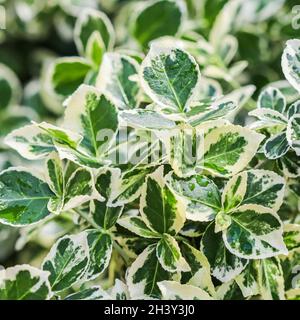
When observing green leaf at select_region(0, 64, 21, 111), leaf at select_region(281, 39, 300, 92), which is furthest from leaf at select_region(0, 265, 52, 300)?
green leaf at select_region(0, 64, 21, 111)

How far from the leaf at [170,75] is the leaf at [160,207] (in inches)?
3.4

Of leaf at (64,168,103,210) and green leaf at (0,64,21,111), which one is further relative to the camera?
green leaf at (0,64,21,111)

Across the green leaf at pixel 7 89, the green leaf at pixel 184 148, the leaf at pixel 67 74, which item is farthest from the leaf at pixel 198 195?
the green leaf at pixel 7 89

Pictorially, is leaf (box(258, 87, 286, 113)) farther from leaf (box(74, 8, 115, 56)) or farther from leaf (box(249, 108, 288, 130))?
leaf (box(74, 8, 115, 56))

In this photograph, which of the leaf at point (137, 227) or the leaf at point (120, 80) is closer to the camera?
the leaf at point (137, 227)

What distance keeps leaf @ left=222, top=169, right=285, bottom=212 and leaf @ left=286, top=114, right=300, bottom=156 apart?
0.13ft

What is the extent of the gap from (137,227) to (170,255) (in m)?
0.05

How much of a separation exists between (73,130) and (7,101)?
60 centimetres

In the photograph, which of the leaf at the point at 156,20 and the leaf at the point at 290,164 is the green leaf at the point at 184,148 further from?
the leaf at the point at 156,20

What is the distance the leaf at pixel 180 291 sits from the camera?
0.72 metres

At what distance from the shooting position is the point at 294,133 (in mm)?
722

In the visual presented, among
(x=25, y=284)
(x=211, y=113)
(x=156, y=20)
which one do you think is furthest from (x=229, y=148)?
(x=156, y=20)

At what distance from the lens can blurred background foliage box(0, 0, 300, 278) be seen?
111 centimetres

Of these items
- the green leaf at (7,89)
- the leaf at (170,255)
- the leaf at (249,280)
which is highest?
the leaf at (170,255)
